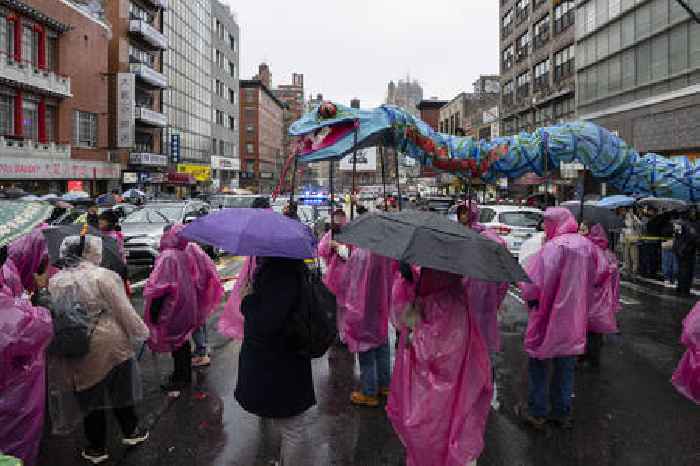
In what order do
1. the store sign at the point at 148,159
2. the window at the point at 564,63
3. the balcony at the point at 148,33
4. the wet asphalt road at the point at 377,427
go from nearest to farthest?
the wet asphalt road at the point at 377,427 < the window at the point at 564,63 < the balcony at the point at 148,33 < the store sign at the point at 148,159

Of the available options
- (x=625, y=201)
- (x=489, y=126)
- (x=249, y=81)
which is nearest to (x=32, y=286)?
A: (x=625, y=201)

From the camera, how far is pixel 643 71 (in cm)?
2386

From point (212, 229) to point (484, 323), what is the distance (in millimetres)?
2820

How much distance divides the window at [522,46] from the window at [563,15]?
19.2ft

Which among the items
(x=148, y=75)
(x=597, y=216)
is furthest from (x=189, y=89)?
(x=597, y=216)

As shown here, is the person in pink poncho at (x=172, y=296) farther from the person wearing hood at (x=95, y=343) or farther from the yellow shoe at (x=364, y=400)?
the yellow shoe at (x=364, y=400)

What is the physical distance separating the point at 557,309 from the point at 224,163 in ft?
215

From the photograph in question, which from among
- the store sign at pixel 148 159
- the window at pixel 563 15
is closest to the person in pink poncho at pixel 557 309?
the window at pixel 563 15

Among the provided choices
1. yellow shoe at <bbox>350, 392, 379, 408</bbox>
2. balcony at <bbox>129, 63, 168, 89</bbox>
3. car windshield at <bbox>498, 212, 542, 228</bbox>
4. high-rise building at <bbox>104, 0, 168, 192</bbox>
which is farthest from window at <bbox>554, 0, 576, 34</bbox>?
yellow shoe at <bbox>350, 392, 379, 408</bbox>

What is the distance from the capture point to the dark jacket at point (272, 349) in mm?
3777

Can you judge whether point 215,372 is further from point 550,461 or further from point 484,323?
point 550,461

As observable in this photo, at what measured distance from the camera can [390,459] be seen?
4859mm

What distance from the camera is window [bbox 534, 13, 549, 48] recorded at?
40438mm

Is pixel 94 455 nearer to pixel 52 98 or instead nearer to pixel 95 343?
pixel 95 343
